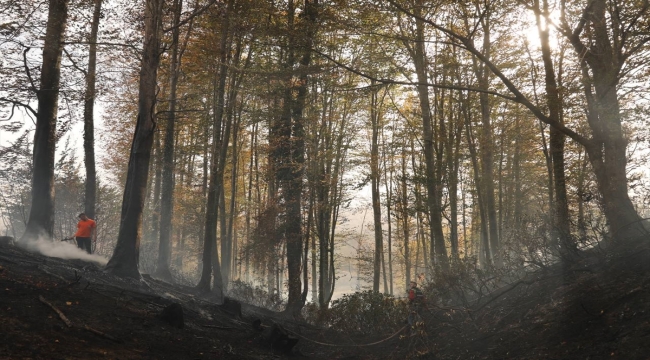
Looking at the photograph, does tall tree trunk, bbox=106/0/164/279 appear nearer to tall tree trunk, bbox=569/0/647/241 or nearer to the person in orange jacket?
the person in orange jacket

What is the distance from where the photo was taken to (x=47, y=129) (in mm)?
12227

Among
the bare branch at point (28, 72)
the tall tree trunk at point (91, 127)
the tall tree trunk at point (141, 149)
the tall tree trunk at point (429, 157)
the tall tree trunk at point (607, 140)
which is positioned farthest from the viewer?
the tall tree trunk at point (91, 127)

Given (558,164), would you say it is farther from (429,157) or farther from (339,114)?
(339,114)

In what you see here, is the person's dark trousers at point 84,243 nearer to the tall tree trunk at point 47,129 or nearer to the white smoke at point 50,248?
the white smoke at point 50,248

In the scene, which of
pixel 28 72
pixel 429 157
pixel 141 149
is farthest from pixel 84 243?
pixel 429 157

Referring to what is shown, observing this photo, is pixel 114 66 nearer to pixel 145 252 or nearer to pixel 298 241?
pixel 298 241

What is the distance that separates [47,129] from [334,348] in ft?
33.8

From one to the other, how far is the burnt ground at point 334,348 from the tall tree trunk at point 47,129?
2.33m

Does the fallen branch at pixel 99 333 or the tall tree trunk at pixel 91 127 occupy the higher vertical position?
the tall tree trunk at pixel 91 127

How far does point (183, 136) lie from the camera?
27.0 m

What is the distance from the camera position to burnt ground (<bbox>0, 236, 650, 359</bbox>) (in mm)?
5414

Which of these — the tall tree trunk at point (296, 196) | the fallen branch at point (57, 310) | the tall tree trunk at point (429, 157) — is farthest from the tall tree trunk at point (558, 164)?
the fallen branch at point (57, 310)

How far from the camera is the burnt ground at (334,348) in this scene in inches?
213

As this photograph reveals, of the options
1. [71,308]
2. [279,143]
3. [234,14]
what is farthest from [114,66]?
[71,308]
